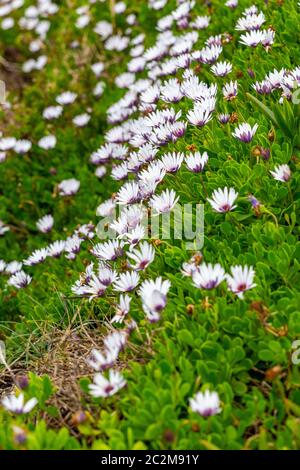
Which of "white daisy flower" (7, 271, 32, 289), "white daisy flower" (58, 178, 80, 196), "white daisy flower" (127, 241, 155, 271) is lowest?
"white daisy flower" (127, 241, 155, 271)

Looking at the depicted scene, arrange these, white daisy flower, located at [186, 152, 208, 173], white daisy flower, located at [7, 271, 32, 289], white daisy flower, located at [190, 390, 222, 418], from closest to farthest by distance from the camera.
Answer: white daisy flower, located at [190, 390, 222, 418] → white daisy flower, located at [186, 152, 208, 173] → white daisy flower, located at [7, 271, 32, 289]

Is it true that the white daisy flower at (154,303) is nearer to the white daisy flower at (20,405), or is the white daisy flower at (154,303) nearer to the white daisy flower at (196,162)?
the white daisy flower at (20,405)

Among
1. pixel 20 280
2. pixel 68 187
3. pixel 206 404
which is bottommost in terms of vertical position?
pixel 206 404

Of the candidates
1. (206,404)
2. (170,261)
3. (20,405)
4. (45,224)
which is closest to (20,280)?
(45,224)

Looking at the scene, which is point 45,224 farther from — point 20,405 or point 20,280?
point 20,405

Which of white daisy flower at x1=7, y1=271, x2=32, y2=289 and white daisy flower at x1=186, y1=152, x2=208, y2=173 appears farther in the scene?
white daisy flower at x1=7, y1=271, x2=32, y2=289

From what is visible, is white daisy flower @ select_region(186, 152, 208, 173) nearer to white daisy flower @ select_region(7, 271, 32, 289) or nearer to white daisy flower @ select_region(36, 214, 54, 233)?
white daisy flower @ select_region(7, 271, 32, 289)

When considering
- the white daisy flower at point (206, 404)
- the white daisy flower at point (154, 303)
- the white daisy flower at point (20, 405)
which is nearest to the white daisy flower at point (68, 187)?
the white daisy flower at point (154, 303)

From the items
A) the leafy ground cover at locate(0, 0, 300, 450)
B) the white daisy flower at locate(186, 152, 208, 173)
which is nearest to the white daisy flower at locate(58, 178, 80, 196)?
the leafy ground cover at locate(0, 0, 300, 450)
